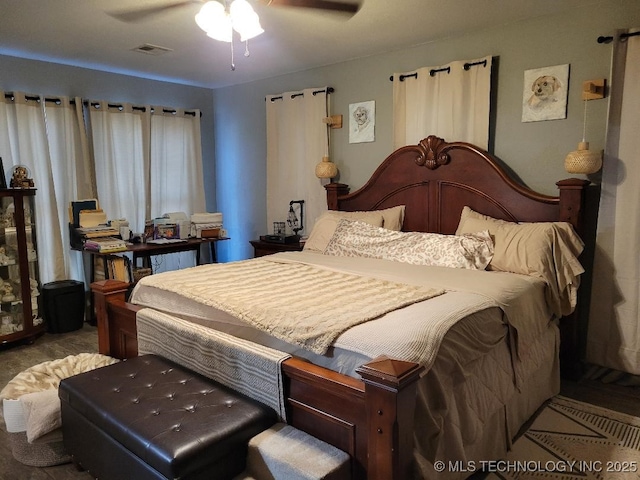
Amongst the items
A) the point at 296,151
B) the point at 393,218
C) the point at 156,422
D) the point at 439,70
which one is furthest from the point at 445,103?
the point at 156,422

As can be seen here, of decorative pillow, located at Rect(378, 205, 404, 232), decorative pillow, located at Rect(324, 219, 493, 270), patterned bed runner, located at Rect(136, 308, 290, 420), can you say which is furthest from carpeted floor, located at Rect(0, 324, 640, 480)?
decorative pillow, located at Rect(378, 205, 404, 232)

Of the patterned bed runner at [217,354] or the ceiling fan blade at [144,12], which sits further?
the ceiling fan blade at [144,12]

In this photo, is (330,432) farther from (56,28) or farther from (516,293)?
(56,28)

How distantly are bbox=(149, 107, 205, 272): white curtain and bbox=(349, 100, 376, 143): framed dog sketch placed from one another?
191 centimetres

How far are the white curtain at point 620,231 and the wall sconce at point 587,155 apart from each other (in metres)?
0.08

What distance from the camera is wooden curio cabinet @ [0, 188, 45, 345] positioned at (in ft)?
11.6

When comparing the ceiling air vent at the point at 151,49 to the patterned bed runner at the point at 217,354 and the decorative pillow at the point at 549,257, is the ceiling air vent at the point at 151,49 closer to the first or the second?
the patterned bed runner at the point at 217,354

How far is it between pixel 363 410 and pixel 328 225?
2.30m

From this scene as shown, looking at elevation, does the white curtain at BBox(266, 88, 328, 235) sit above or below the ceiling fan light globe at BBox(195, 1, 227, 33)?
below

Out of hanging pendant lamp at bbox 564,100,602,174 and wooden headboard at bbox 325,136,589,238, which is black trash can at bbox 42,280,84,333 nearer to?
wooden headboard at bbox 325,136,589,238

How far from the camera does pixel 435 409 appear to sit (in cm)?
158

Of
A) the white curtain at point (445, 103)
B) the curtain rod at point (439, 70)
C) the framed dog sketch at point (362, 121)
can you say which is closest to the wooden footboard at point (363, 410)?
the white curtain at point (445, 103)

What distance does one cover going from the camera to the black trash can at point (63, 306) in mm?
3840

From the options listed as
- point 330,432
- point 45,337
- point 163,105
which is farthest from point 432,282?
point 163,105
